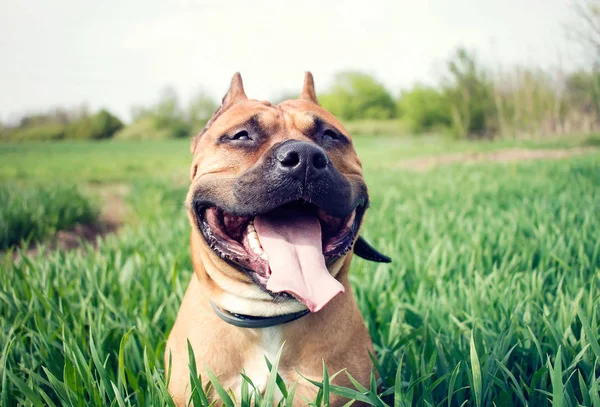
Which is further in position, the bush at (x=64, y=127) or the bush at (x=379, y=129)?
the bush at (x=379, y=129)

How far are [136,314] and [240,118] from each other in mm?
1286

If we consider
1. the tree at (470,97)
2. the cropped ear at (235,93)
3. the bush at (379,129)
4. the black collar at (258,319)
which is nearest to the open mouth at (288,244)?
the black collar at (258,319)

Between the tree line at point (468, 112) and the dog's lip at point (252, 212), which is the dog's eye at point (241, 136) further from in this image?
the tree line at point (468, 112)

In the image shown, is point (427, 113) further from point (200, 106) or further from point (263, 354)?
point (263, 354)

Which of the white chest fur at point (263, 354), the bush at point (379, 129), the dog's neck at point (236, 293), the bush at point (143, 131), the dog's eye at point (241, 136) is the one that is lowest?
the bush at point (379, 129)

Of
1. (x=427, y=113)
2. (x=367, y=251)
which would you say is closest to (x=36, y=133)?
(x=367, y=251)

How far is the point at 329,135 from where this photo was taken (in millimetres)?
2104

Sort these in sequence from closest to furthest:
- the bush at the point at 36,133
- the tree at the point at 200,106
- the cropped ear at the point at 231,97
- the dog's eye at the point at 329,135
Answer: the dog's eye at the point at 329,135
the cropped ear at the point at 231,97
the bush at the point at 36,133
the tree at the point at 200,106

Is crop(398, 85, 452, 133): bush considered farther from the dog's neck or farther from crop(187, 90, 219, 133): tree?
the dog's neck

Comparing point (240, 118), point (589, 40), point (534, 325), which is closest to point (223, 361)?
point (240, 118)

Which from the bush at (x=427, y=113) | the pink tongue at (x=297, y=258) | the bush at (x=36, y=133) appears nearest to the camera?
the pink tongue at (x=297, y=258)

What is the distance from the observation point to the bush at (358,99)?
58281 mm

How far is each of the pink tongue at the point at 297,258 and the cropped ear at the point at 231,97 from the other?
27.5 inches

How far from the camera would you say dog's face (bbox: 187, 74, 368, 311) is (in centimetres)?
164
